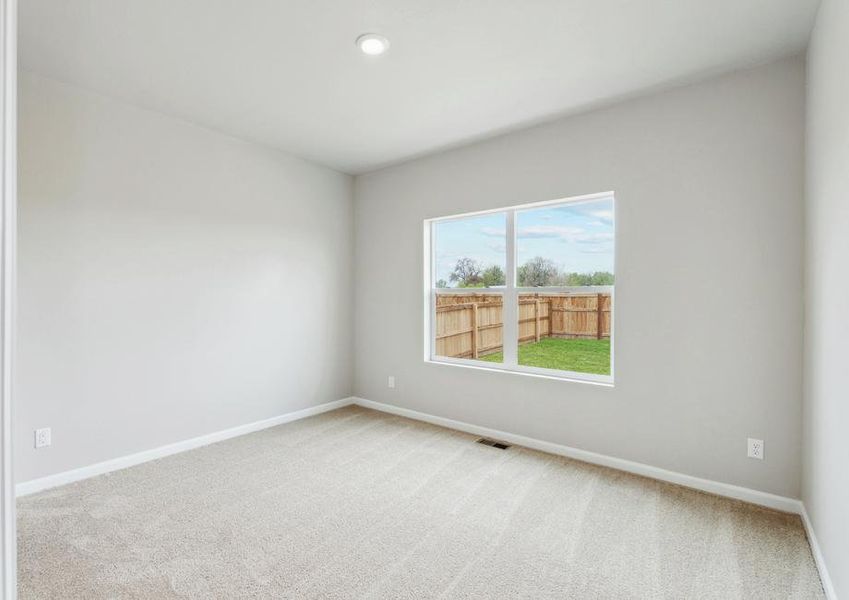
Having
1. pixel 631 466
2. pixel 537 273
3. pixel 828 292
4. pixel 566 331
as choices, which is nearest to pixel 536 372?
pixel 566 331

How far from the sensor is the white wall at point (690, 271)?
242 centimetres

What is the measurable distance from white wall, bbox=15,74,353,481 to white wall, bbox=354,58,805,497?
1.91 metres

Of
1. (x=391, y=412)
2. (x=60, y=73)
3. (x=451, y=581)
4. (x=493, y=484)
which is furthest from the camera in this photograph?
(x=391, y=412)

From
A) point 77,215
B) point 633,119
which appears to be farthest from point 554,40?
point 77,215

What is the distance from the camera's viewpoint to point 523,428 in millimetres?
3479

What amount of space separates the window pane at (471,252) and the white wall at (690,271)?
0.31m

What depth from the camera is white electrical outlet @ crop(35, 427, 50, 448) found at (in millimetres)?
2633

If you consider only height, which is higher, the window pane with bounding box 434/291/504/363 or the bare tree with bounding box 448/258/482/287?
the bare tree with bounding box 448/258/482/287

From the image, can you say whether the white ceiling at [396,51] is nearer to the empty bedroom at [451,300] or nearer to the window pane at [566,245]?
the empty bedroom at [451,300]

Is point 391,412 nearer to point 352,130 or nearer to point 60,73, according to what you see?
point 352,130

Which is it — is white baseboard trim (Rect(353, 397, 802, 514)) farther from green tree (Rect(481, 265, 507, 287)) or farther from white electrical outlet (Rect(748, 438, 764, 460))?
green tree (Rect(481, 265, 507, 287))

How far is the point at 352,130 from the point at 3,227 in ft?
9.50

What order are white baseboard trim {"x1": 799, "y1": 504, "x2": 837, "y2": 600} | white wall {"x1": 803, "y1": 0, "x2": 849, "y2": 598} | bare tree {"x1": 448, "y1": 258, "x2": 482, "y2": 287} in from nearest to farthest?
1. white wall {"x1": 803, "y1": 0, "x2": 849, "y2": 598}
2. white baseboard trim {"x1": 799, "y1": 504, "x2": 837, "y2": 600}
3. bare tree {"x1": 448, "y1": 258, "x2": 482, "y2": 287}

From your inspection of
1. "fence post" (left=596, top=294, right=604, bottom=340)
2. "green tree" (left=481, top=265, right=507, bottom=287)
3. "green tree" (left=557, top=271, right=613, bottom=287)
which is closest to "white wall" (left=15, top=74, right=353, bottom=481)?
"green tree" (left=481, top=265, right=507, bottom=287)
